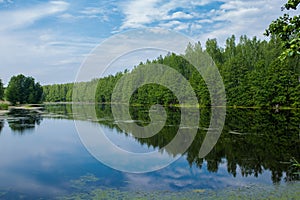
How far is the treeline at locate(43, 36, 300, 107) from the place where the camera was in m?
39.0

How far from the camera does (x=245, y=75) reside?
151ft

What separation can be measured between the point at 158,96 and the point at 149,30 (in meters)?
43.3

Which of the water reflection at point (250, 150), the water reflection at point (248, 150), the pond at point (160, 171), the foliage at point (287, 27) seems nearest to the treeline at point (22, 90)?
the pond at point (160, 171)

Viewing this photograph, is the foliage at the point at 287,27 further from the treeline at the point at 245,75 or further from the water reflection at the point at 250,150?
the treeline at the point at 245,75

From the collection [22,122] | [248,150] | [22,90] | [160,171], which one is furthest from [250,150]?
[22,90]

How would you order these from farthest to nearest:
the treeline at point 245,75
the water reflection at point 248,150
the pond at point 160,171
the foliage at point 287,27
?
the treeline at point 245,75 < the water reflection at point 248,150 < the pond at point 160,171 < the foliage at point 287,27

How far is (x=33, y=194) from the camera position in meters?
7.99

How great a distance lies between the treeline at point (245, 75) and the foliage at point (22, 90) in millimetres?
27395

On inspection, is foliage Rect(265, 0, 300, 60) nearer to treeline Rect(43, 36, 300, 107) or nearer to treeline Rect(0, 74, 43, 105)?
Answer: treeline Rect(43, 36, 300, 107)

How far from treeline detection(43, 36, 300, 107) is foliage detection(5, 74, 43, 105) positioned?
27.4 metres

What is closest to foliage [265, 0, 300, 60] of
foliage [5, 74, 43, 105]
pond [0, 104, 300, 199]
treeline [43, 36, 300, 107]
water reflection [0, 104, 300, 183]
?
pond [0, 104, 300, 199]

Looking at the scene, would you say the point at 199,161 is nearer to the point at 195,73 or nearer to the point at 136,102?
the point at 195,73

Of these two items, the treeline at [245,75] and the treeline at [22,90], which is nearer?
the treeline at [245,75]

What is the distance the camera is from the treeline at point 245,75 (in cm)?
3897
